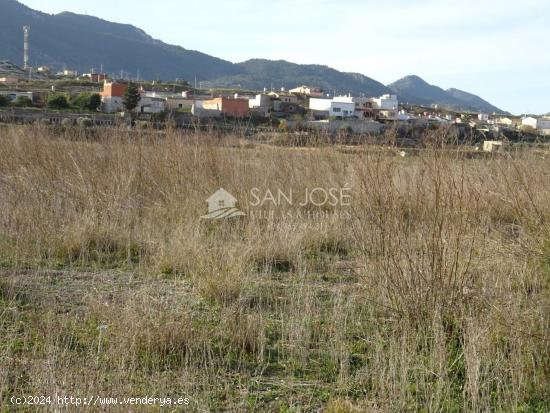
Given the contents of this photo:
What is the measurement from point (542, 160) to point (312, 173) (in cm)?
264

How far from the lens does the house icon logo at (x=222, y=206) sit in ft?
19.1

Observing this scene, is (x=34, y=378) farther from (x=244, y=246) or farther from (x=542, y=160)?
(x=542, y=160)

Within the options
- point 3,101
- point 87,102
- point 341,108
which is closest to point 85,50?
point 341,108

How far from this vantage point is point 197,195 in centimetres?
603

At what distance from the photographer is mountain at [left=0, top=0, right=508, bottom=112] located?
489 ft

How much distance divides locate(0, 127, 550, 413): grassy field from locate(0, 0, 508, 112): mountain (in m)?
142

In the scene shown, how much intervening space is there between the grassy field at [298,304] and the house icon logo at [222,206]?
413 mm

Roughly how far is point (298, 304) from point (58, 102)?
33212mm

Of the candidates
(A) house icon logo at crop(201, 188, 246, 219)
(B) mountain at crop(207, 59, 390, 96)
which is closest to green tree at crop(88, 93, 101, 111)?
(A) house icon logo at crop(201, 188, 246, 219)

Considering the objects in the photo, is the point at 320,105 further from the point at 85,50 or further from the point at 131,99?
the point at 85,50

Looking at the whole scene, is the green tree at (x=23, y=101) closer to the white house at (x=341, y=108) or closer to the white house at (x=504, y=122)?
the white house at (x=504, y=122)

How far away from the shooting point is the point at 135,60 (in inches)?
6747

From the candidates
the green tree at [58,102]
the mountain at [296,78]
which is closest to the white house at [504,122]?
the green tree at [58,102]

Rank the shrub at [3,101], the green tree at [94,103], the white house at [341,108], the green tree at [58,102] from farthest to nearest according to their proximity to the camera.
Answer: the white house at [341,108] < the green tree at [94,103] < the green tree at [58,102] < the shrub at [3,101]
